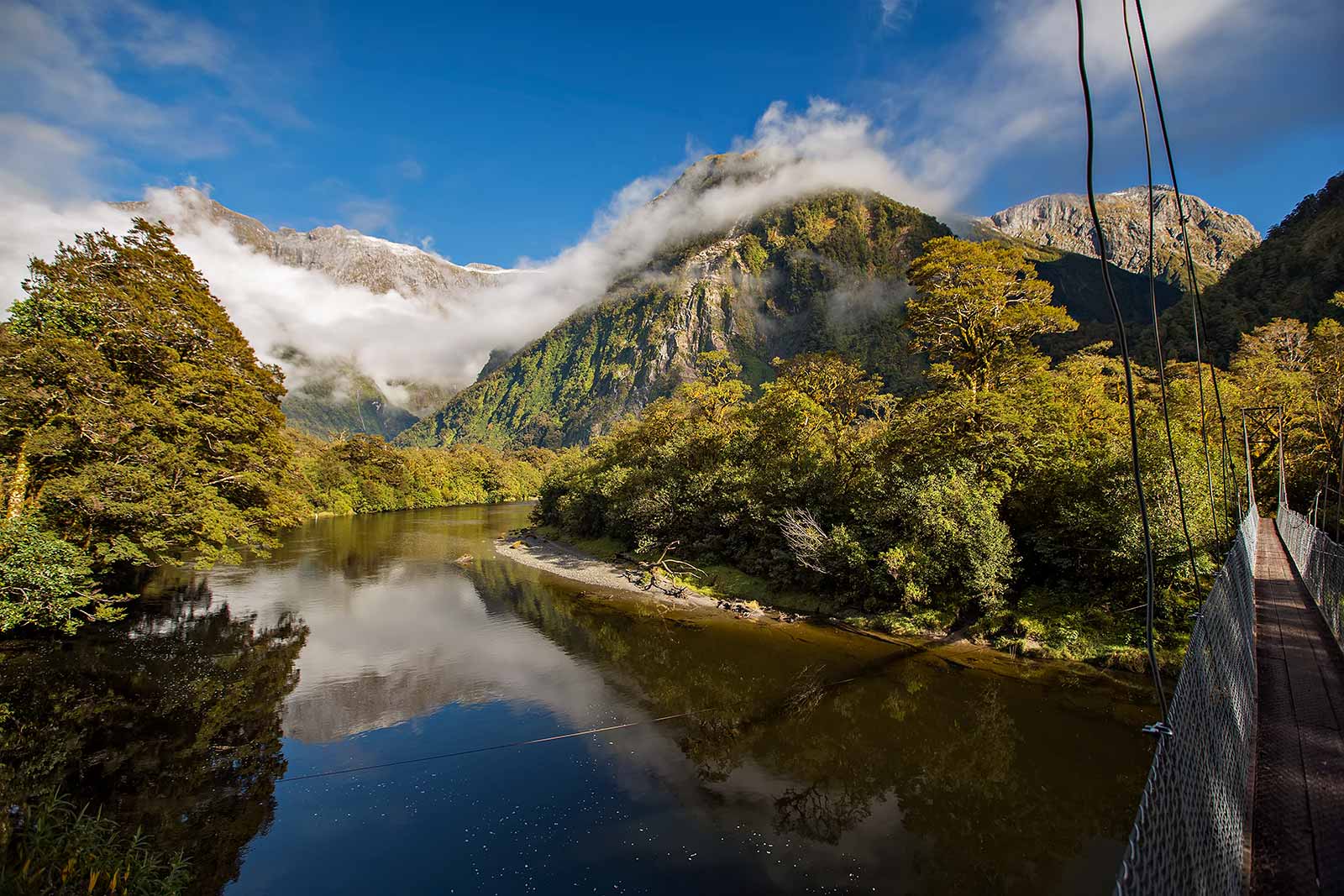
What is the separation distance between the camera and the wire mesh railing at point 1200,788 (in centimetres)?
426

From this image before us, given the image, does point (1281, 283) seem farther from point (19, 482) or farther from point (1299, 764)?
point (19, 482)

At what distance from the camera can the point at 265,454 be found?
28.5 metres

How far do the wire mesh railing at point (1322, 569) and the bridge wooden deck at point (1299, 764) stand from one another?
0.37 metres

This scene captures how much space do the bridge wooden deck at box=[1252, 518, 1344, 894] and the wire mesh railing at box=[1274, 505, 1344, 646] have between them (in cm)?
37

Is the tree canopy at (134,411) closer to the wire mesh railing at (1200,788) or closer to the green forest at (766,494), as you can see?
the green forest at (766,494)

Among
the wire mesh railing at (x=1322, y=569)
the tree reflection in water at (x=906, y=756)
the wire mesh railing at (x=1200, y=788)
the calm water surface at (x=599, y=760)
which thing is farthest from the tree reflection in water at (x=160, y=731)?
the wire mesh railing at (x=1322, y=569)

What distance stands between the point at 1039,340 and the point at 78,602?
138 metres

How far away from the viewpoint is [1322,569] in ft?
34.6

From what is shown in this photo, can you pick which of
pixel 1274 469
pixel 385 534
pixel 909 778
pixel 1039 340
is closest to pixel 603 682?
pixel 909 778

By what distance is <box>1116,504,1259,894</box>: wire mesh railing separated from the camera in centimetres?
426

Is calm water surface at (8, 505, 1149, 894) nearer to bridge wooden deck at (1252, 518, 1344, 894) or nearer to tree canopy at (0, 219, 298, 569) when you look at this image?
tree canopy at (0, 219, 298, 569)

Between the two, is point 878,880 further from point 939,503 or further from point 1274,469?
point 1274,469

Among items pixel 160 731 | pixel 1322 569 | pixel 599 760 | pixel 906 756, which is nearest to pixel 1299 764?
pixel 1322 569

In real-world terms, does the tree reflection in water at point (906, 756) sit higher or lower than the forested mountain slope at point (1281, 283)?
lower
